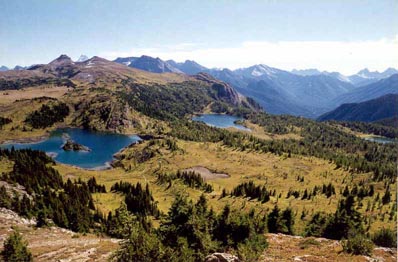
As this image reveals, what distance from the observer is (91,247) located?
54.6 m

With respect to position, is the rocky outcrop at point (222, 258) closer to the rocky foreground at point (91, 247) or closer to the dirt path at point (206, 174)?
the rocky foreground at point (91, 247)

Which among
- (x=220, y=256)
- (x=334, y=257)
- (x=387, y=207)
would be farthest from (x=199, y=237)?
(x=387, y=207)

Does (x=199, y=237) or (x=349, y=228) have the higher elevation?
(x=199, y=237)

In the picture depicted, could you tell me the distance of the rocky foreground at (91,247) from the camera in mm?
44344

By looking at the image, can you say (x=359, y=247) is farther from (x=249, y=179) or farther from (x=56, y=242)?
(x=249, y=179)

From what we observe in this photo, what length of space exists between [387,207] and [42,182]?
419 ft

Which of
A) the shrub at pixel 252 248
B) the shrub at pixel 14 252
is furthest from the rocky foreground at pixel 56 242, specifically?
the shrub at pixel 252 248

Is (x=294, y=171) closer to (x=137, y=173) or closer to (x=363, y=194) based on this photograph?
(x=363, y=194)

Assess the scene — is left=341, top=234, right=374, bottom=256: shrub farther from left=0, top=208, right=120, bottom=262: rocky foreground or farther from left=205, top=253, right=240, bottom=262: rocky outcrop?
left=0, top=208, right=120, bottom=262: rocky foreground

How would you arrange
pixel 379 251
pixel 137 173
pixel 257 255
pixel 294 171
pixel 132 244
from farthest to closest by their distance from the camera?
pixel 294 171, pixel 137 173, pixel 379 251, pixel 257 255, pixel 132 244

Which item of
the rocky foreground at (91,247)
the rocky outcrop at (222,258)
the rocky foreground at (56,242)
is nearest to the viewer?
the rocky outcrop at (222,258)

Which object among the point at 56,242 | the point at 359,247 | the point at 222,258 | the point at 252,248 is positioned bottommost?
the point at 56,242

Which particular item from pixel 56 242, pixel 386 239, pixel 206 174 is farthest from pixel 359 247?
pixel 206 174

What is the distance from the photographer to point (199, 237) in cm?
4319
